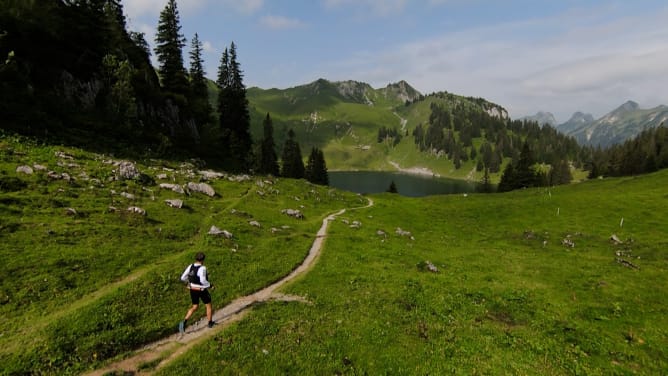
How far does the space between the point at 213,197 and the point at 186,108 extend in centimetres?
4614

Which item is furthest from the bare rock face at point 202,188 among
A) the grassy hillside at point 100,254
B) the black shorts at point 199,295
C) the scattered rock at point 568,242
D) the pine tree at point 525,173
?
the pine tree at point 525,173

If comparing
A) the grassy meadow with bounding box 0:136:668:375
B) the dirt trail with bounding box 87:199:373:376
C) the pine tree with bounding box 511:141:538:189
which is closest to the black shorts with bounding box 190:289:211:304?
the dirt trail with bounding box 87:199:373:376

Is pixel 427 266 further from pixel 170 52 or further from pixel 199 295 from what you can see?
pixel 170 52

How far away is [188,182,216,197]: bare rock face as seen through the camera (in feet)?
131

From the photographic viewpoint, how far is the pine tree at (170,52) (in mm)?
74125

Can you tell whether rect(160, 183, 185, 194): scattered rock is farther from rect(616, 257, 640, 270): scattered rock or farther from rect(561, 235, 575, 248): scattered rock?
rect(561, 235, 575, 248): scattered rock

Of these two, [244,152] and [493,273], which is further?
[244,152]

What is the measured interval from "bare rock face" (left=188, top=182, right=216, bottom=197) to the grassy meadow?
1.24 m

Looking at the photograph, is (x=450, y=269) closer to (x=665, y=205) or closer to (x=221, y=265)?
(x=221, y=265)

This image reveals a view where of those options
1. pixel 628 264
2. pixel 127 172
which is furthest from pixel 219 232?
pixel 628 264

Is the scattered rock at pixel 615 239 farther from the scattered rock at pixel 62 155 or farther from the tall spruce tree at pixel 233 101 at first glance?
the tall spruce tree at pixel 233 101

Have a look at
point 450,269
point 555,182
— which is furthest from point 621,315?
point 555,182

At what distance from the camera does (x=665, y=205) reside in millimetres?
50031

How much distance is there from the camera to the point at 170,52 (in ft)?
243
